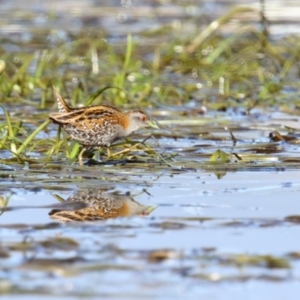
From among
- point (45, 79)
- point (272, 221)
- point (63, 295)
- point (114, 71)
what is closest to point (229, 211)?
point (272, 221)

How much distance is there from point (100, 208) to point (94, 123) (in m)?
2.30

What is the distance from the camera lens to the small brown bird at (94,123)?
31.1ft

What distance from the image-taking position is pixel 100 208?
7.39m

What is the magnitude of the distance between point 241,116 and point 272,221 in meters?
5.90

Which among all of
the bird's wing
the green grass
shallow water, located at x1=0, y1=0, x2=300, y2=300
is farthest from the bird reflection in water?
the green grass

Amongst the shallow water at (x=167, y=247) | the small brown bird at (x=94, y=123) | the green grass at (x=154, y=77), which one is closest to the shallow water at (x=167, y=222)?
the shallow water at (x=167, y=247)

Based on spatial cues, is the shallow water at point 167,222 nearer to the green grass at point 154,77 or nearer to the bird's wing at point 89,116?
the bird's wing at point 89,116

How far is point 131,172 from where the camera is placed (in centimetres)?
876

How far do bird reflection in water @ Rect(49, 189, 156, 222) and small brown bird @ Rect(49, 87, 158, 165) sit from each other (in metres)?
1.31

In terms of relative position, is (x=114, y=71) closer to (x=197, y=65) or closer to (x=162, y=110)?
(x=197, y=65)

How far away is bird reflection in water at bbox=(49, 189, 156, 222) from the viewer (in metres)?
7.06

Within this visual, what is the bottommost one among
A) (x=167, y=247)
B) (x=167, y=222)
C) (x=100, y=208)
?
(x=167, y=247)

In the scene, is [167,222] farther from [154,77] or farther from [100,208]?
[154,77]

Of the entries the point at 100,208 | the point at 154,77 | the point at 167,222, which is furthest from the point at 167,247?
the point at 154,77
